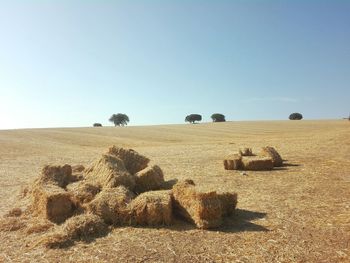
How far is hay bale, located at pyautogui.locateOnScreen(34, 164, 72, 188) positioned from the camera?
36.4ft

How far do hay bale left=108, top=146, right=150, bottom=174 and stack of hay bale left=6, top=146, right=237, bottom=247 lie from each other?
1.91 m

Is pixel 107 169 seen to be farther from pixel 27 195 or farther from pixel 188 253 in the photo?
pixel 188 253

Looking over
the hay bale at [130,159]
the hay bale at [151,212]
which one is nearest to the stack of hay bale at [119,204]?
the hay bale at [151,212]

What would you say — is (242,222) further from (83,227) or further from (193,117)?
(193,117)

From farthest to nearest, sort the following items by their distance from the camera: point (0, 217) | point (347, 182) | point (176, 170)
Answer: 1. point (176, 170)
2. point (347, 182)
3. point (0, 217)

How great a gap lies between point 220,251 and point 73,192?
4472 mm

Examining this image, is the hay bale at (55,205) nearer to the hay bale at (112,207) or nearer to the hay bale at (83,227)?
the hay bale at (112,207)

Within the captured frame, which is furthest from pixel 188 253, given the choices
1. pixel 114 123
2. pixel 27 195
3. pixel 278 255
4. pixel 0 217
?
pixel 114 123

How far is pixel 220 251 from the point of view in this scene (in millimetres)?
7277

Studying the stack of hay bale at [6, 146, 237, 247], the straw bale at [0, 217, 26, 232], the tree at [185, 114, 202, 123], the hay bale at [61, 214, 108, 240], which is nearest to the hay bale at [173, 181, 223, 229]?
the stack of hay bale at [6, 146, 237, 247]

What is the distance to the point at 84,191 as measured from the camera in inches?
401

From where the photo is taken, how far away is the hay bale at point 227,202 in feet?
30.5

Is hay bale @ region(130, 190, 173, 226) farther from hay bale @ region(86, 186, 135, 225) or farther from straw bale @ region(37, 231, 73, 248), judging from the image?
straw bale @ region(37, 231, 73, 248)

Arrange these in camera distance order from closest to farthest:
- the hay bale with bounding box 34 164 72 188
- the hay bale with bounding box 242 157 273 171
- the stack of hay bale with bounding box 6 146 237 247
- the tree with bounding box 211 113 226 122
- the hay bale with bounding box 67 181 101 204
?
the stack of hay bale with bounding box 6 146 237 247
the hay bale with bounding box 67 181 101 204
the hay bale with bounding box 34 164 72 188
the hay bale with bounding box 242 157 273 171
the tree with bounding box 211 113 226 122
